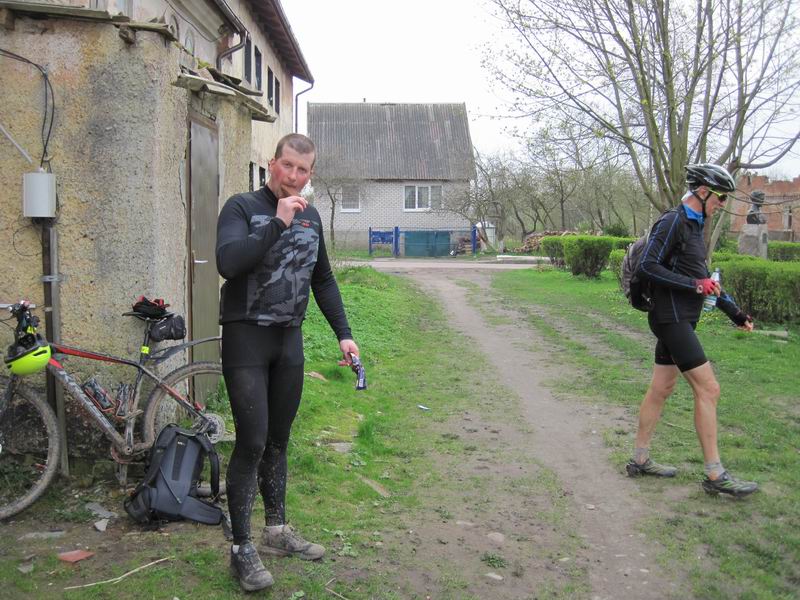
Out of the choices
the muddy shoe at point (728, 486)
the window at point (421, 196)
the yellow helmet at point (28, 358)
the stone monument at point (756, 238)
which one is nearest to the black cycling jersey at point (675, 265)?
the muddy shoe at point (728, 486)

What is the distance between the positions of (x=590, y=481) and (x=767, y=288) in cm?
839

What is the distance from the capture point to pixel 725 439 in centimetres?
618

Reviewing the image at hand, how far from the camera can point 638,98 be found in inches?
547

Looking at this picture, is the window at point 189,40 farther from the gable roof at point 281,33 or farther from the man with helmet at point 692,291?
the man with helmet at point 692,291

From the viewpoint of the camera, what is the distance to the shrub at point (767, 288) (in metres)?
12.0

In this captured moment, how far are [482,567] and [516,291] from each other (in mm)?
15547

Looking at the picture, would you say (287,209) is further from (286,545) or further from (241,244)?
(286,545)

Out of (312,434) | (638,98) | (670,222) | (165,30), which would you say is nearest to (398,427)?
(312,434)

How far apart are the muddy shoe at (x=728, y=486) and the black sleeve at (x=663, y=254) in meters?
1.22

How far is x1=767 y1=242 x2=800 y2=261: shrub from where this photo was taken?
23531 mm

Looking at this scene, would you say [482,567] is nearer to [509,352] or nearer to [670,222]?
[670,222]

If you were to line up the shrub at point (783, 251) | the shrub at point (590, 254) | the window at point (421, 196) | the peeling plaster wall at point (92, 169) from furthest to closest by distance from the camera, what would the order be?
the window at point (421, 196), the shrub at point (783, 251), the shrub at point (590, 254), the peeling plaster wall at point (92, 169)

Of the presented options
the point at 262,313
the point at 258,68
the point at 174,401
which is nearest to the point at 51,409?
the point at 174,401

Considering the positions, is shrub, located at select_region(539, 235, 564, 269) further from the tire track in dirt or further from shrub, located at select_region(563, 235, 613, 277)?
the tire track in dirt
